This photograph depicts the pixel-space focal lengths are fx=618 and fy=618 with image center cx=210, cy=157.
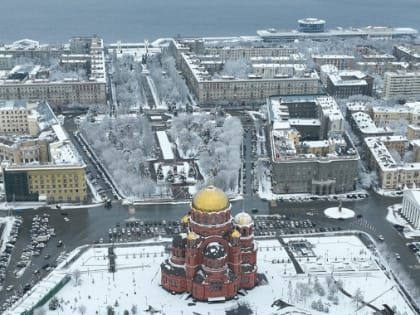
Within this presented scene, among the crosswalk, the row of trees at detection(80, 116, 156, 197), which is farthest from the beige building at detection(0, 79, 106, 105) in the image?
the crosswalk

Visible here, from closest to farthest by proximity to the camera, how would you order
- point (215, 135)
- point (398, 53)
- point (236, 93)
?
point (215, 135) → point (236, 93) → point (398, 53)

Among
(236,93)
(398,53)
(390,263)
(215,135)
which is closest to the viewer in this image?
(390,263)

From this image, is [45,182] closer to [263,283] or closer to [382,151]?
[263,283]

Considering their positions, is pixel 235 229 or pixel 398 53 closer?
pixel 235 229

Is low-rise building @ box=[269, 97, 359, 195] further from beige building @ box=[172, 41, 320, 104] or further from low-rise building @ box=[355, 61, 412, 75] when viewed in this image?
low-rise building @ box=[355, 61, 412, 75]

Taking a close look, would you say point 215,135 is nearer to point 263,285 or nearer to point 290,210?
point 290,210

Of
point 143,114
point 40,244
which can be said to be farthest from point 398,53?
Result: point 40,244

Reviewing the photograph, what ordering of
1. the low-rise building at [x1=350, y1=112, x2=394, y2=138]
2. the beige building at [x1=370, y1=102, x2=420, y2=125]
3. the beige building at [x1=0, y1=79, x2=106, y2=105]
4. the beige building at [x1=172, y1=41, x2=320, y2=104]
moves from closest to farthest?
the low-rise building at [x1=350, y1=112, x2=394, y2=138] < the beige building at [x1=370, y1=102, x2=420, y2=125] < the beige building at [x1=0, y1=79, x2=106, y2=105] < the beige building at [x1=172, y1=41, x2=320, y2=104]
